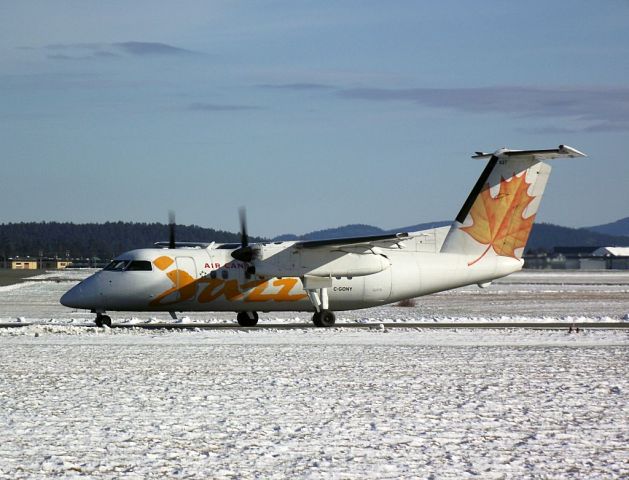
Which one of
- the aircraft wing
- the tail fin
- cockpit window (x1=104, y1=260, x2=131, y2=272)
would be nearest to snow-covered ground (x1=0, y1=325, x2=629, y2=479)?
the aircraft wing

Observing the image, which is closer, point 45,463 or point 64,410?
point 45,463

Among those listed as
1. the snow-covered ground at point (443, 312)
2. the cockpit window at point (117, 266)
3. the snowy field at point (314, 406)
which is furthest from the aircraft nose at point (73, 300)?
the snow-covered ground at point (443, 312)

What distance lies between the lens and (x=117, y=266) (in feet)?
105

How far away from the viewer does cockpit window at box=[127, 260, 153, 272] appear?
1251 inches

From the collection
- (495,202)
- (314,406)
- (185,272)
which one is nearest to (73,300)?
(185,272)

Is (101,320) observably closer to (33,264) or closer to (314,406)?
(314,406)

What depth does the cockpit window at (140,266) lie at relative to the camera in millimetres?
31781

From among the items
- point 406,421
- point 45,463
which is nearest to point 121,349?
point 406,421

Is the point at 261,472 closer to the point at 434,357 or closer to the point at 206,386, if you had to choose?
the point at 206,386

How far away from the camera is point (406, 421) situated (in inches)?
527

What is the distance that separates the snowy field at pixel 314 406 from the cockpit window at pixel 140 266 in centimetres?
369

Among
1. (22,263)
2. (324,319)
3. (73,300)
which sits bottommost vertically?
(324,319)

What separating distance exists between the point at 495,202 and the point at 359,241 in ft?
18.3

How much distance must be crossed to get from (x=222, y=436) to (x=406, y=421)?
8.79 feet
